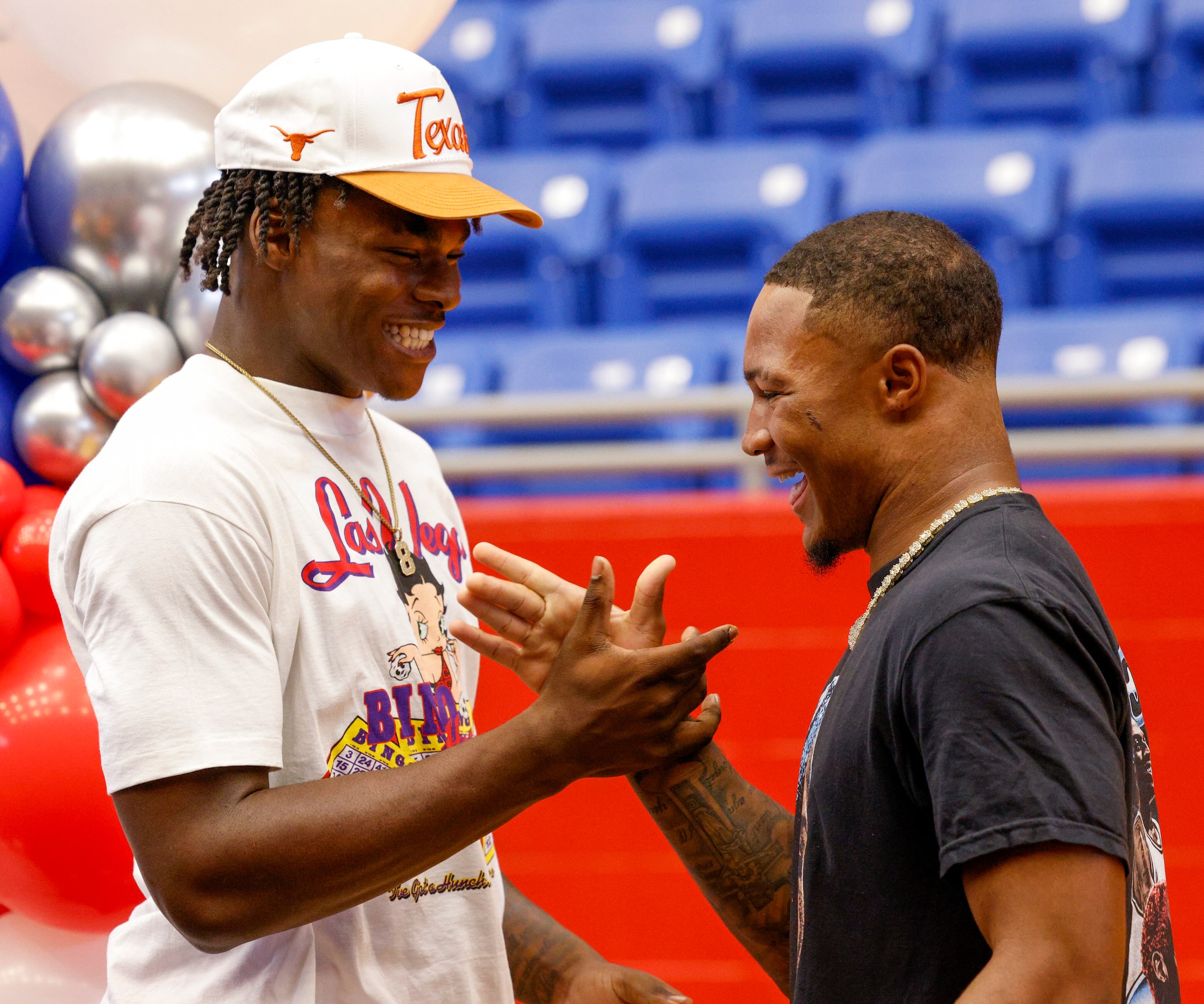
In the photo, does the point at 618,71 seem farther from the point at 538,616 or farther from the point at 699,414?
the point at 538,616

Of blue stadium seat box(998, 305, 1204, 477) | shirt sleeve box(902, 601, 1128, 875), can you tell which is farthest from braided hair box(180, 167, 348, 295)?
blue stadium seat box(998, 305, 1204, 477)

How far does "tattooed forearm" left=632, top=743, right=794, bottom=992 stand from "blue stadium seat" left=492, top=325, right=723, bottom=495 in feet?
8.72

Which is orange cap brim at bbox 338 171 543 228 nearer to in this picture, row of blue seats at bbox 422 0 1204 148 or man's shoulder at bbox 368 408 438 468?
man's shoulder at bbox 368 408 438 468

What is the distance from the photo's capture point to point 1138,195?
4570 millimetres

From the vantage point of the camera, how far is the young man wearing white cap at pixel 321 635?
1.26m

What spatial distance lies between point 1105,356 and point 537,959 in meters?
3.14

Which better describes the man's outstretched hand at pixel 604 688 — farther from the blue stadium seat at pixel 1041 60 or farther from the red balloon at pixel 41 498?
the blue stadium seat at pixel 1041 60

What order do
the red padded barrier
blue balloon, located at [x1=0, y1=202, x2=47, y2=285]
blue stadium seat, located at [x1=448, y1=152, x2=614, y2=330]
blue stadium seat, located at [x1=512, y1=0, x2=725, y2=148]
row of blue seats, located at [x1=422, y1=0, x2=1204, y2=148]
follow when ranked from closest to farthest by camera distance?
blue balloon, located at [x1=0, y1=202, x2=47, y2=285] < the red padded barrier < blue stadium seat, located at [x1=448, y1=152, x2=614, y2=330] < row of blue seats, located at [x1=422, y1=0, x2=1204, y2=148] < blue stadium seat, located at [x1=512, y1=0, x2=725, y2=148]

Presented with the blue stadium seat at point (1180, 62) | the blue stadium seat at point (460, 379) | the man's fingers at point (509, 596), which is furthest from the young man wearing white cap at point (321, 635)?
the blue stadium seat at point (1180, 62)

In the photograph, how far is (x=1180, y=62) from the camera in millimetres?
5125

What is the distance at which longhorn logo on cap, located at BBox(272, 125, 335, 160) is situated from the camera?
1.49 m

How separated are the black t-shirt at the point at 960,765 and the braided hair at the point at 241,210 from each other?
79 cm

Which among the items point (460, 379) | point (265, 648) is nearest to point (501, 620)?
point (265, 648)

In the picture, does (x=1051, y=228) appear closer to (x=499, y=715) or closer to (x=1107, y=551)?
(x=1107, y=551)
